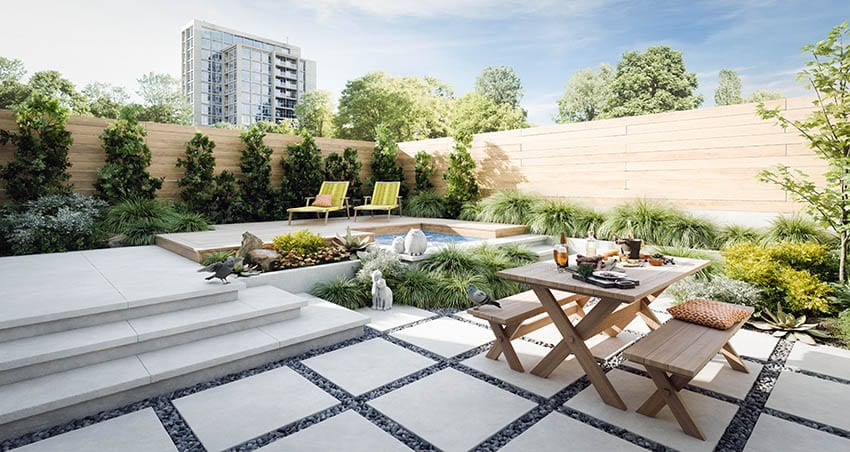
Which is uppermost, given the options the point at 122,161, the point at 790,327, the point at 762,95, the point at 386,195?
the point at 762,95

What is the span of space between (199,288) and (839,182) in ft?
18.2

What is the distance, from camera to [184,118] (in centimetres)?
3123

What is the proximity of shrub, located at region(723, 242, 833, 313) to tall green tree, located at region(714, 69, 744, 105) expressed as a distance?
34750mm

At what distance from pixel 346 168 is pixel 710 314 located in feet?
27.9

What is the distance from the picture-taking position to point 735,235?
557 centimetres

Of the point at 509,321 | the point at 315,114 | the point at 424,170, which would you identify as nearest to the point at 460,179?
the point at 424,170

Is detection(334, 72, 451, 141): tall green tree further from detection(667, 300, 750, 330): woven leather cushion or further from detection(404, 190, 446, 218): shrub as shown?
detection(667, 300, 750, 330): woven leather cushion

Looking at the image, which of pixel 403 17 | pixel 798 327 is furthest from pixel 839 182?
pixel 403 17

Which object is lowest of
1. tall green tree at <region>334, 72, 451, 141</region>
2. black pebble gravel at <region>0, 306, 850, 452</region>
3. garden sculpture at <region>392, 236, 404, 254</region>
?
black pebble gravel at <region>0, 306, 850, 452</region>

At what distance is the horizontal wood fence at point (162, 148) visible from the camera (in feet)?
22.2

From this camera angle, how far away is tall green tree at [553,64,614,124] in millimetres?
31438

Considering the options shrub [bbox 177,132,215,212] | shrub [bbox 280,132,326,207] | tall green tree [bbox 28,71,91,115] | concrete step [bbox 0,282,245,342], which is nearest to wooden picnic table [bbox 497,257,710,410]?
concrete step [bbox 0,282,245,342]

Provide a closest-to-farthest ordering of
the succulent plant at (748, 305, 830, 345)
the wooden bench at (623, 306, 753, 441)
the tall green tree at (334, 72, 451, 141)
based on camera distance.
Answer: the wooden bench at (623, 306, 753, 441)
the succulent plant at (748, 305, 830, 345)
the tall green tree at (334, 72, 451, 141)

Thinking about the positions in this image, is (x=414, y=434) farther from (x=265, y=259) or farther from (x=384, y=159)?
(x=384, y=159)
